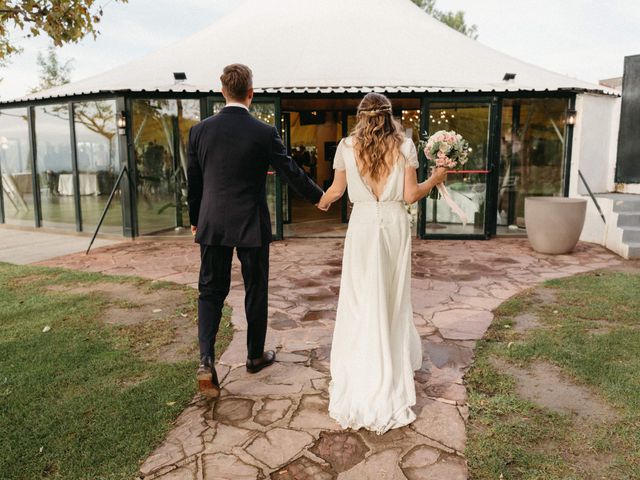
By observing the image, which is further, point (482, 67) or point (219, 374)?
point (482, 67)

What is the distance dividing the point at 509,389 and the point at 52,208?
10.8m

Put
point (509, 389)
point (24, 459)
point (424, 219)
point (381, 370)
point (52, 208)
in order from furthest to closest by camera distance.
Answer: point (52, 208)
point (424, 219)
point (509, 389)
point (381, 370)
point (24, 459)

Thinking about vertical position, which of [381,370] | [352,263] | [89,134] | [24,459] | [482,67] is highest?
[482,67]

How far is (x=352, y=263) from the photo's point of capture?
10.0 ft

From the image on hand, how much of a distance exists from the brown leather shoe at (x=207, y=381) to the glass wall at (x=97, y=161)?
7.56m

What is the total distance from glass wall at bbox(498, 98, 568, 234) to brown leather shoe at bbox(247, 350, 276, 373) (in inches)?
307

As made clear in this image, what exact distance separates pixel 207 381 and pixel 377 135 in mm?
1787

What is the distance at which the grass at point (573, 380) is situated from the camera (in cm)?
249

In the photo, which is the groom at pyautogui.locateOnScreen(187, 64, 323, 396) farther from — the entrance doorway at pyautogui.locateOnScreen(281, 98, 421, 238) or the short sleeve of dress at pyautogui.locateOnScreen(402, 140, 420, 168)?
the entrance doorway at pyautogui.locateOnScreen(281, 98, 421, 238)

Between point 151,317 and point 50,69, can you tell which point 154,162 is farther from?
point 50,69

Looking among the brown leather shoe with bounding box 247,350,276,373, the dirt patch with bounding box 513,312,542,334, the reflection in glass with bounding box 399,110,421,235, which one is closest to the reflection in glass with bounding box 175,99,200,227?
the reflection in glass with bounding box 399,110,421,235

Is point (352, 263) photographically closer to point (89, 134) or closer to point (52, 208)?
point (89, 134)

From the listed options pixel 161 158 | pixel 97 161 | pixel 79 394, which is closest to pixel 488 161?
pixel 161 158

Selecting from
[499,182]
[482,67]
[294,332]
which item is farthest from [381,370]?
[482,67]
